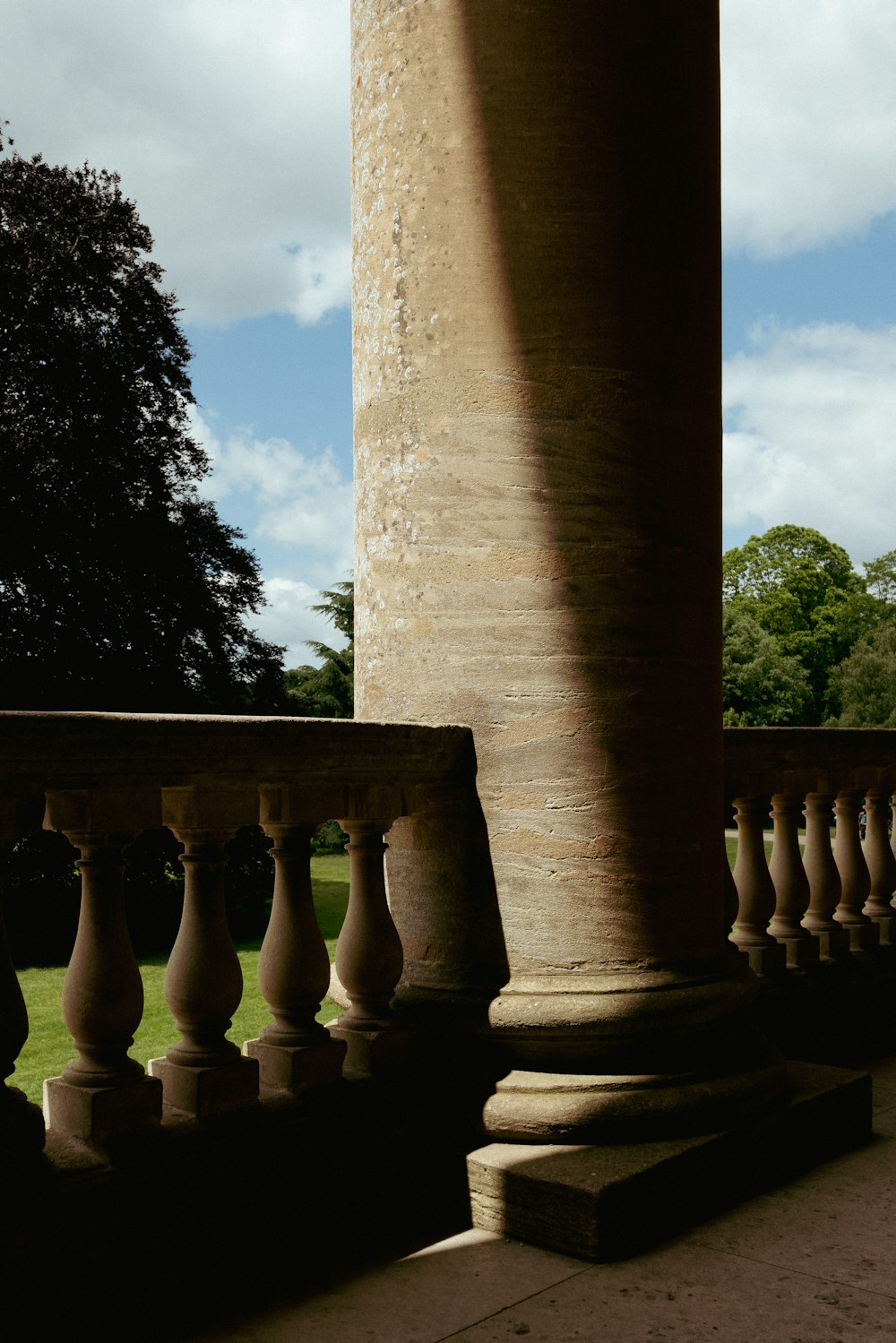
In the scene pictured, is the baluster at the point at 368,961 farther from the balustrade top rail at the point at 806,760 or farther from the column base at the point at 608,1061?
the balustrade top rail at the point at 806,760

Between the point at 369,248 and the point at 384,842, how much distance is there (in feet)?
6.37

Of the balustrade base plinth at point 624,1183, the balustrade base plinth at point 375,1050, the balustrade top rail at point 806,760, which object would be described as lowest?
the balustrade base plinth at point 624,1183

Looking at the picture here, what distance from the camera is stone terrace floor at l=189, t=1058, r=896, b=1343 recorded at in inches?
117

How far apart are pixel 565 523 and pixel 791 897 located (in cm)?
238

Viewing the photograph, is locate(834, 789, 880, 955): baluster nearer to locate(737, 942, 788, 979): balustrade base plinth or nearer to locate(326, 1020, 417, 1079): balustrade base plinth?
locate(737, 942, 788, 979): balustrade base plinth

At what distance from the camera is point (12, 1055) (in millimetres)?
2848

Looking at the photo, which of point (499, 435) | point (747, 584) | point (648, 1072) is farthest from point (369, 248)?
point (747, 584)

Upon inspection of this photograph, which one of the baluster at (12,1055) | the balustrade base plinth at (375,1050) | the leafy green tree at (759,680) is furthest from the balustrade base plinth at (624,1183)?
the leafy green tree at (759,680)

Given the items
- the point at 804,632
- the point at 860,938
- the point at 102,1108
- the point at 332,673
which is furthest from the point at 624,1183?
the point at 804,632

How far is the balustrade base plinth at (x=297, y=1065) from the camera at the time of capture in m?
3.47

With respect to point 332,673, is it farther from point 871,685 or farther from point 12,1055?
point 12,1055

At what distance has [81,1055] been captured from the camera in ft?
10.1

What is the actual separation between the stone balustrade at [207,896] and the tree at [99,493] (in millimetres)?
17014

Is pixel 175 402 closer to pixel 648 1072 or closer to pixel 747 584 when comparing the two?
pixel 648 1072
